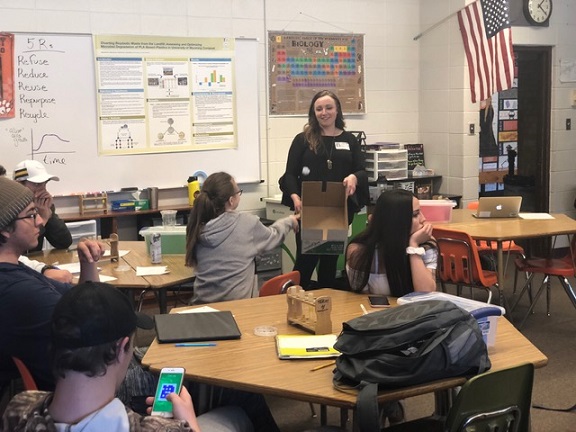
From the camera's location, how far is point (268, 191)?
656 centimetres

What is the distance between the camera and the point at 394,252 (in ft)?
10.8

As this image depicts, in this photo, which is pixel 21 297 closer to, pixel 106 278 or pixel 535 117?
pixel 106 278

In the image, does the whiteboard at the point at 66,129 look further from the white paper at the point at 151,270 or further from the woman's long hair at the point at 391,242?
the woman's long hair at the point at 391,242

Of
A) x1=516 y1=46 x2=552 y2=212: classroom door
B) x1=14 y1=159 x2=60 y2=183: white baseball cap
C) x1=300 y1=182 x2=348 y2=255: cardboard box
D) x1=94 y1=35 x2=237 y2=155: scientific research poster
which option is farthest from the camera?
x1=516 y1=46 x2=552 y2=212: classroom door

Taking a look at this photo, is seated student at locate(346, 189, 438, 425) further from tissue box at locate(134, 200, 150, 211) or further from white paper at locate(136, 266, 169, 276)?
tissue box at locate(134, 200, 150, 211)

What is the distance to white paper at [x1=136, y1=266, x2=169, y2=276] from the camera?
392 centimetres

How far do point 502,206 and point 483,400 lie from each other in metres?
3.50

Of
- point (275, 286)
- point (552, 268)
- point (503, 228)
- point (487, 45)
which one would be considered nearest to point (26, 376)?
point (275, 286)

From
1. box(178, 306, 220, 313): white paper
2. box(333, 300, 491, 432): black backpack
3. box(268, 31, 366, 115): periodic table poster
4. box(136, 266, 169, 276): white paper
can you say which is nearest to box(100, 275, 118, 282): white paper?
box(136, 266, 169, 276): white paper

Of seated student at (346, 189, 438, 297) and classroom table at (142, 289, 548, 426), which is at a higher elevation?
seated student at (346, 189, 438, 297)

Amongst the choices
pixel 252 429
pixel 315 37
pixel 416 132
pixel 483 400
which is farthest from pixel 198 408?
pixel 416 132

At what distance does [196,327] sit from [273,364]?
0.47 metres

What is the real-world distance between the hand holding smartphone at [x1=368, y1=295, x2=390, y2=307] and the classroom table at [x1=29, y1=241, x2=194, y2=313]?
3.48 feet

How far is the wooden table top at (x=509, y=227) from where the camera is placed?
481cm
